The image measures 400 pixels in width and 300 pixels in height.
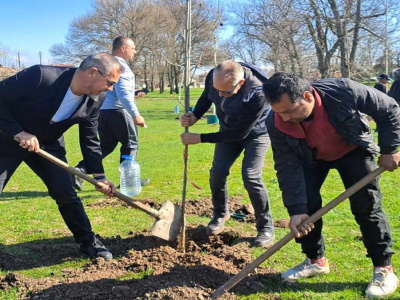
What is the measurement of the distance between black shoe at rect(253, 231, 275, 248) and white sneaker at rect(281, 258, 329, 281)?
2.52 ft

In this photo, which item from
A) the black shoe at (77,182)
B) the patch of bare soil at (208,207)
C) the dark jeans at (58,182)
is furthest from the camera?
the black shoe at (77,182)

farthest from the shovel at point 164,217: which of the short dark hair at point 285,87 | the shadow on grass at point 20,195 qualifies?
the shadow on grass at point 20,195

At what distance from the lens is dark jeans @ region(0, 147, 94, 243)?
4.09 metres

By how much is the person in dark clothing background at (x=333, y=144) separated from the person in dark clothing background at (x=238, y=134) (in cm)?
85

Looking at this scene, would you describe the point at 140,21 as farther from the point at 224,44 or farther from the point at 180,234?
the point at 180,234

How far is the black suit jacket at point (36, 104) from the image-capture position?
12.4ft

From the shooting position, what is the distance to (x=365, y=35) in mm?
A: 22047

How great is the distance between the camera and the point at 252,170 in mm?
4742

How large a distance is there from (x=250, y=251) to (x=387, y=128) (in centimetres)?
197

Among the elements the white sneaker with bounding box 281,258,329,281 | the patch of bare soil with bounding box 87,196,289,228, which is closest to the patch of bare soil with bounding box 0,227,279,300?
the white sneaker with bounding box 281,258,329,281

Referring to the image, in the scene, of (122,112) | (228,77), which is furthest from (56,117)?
(122,112)

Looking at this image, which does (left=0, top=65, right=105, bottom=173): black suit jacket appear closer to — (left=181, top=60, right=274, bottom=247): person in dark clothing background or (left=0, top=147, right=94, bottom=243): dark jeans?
(left=0, top=147, right=94, bottom=243): dark jeans

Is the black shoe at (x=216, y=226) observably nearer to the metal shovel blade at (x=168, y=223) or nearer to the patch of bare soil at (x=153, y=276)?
the patch of bare soil at (x=153, y=276)

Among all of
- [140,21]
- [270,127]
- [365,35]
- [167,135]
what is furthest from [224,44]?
[270,127]
